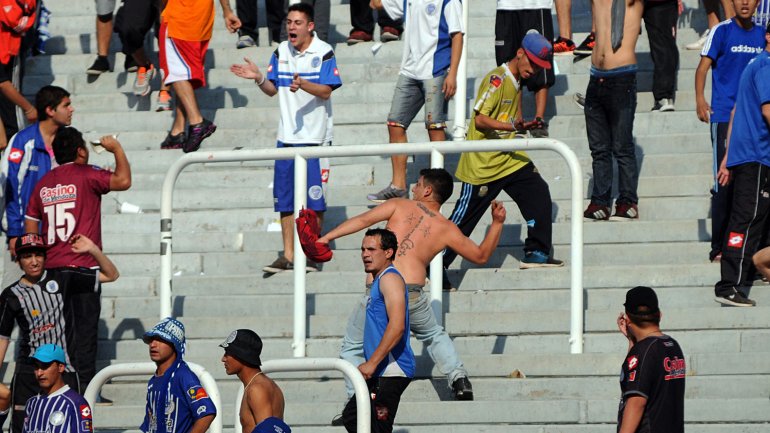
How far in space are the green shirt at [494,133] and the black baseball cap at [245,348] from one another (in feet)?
10.8

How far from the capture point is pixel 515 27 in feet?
41.2

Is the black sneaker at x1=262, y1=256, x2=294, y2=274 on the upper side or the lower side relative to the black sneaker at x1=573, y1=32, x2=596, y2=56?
lower

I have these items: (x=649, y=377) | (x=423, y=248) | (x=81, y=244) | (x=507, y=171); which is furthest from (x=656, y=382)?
(x=81, y=244)

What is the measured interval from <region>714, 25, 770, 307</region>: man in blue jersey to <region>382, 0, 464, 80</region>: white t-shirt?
8.11 ft

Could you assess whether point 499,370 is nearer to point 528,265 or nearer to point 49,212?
point 528,265

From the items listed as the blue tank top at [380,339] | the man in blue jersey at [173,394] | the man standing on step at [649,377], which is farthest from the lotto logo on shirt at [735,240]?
the man in blue jersey at [173,394]

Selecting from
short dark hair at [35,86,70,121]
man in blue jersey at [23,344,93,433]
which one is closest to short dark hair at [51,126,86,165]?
short dark hair at [35,86,70,121]

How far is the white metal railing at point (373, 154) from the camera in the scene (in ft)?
31.7

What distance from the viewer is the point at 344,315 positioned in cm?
1052

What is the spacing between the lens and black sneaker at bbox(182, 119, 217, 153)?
1260cm

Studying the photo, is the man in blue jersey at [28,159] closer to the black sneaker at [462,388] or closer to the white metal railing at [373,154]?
the white metal railing at [373,154]

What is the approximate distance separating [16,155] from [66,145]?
0.69 metres

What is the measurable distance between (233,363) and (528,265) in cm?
340

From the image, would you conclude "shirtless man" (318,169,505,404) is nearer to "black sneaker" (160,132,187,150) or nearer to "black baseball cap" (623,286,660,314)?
"black baseball cap" (623,286,660,314)
